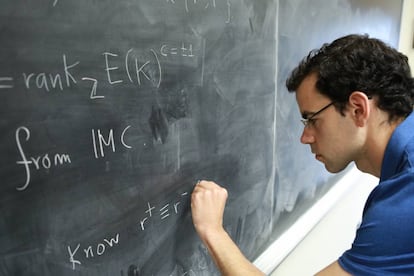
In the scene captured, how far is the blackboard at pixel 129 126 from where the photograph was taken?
21.1 inches

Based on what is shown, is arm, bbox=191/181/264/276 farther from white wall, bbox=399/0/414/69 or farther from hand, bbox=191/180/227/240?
white wall, bbox=399/0/414/69

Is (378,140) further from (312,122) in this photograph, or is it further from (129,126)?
(129,126)

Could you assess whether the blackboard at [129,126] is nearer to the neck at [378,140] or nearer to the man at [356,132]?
the man at [356,132]

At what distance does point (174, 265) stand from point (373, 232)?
472 mm

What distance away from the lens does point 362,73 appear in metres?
0.90

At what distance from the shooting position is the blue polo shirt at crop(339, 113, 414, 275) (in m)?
0.71

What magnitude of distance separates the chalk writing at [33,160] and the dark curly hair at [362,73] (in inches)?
26.2

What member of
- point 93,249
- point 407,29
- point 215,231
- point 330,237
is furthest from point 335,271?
point 407,29

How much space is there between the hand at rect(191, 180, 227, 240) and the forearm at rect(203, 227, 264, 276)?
0.02 meters

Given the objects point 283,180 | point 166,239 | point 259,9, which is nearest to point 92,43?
point 166,239

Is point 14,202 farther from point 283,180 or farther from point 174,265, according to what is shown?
point 283,180

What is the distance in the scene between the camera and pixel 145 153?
0.74 metres

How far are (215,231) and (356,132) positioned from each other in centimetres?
44

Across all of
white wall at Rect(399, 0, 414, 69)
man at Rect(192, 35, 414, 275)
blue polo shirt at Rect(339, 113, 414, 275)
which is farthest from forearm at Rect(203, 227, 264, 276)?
white wall at Rect(399, 0, 414, 69)
